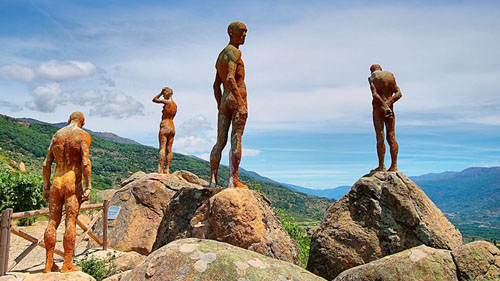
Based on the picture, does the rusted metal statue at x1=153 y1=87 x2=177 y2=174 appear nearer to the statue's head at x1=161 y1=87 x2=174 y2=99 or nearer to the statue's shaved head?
the statue's head at x1=161 y1=87 x2=174 y2=99

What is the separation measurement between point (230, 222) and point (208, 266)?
8.79 ft

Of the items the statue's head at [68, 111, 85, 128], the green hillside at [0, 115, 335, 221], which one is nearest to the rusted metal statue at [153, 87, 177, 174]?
the statue's head at [68, 111, 85, 128]

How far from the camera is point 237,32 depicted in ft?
31.8

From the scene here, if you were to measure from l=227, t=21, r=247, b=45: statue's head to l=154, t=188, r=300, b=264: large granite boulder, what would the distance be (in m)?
3.91

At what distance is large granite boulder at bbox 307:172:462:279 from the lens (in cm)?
880

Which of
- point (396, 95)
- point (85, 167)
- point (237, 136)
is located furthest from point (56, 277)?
point (396, 95)

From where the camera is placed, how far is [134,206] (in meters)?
14.4

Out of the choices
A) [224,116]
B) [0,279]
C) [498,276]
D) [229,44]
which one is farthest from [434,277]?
[0,279]

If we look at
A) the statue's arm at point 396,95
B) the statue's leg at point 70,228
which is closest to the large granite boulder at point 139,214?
the statue's leg at point 70,228

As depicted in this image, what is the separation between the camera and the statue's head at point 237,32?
9.69 m

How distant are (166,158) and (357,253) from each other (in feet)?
35.9

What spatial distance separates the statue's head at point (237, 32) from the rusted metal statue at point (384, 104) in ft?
13.1

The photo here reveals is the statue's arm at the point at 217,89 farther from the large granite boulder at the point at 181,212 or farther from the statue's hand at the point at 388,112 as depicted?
the statue's hand at the point at 388,112

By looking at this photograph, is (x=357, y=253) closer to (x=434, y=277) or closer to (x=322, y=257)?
(x=322, y=257)
